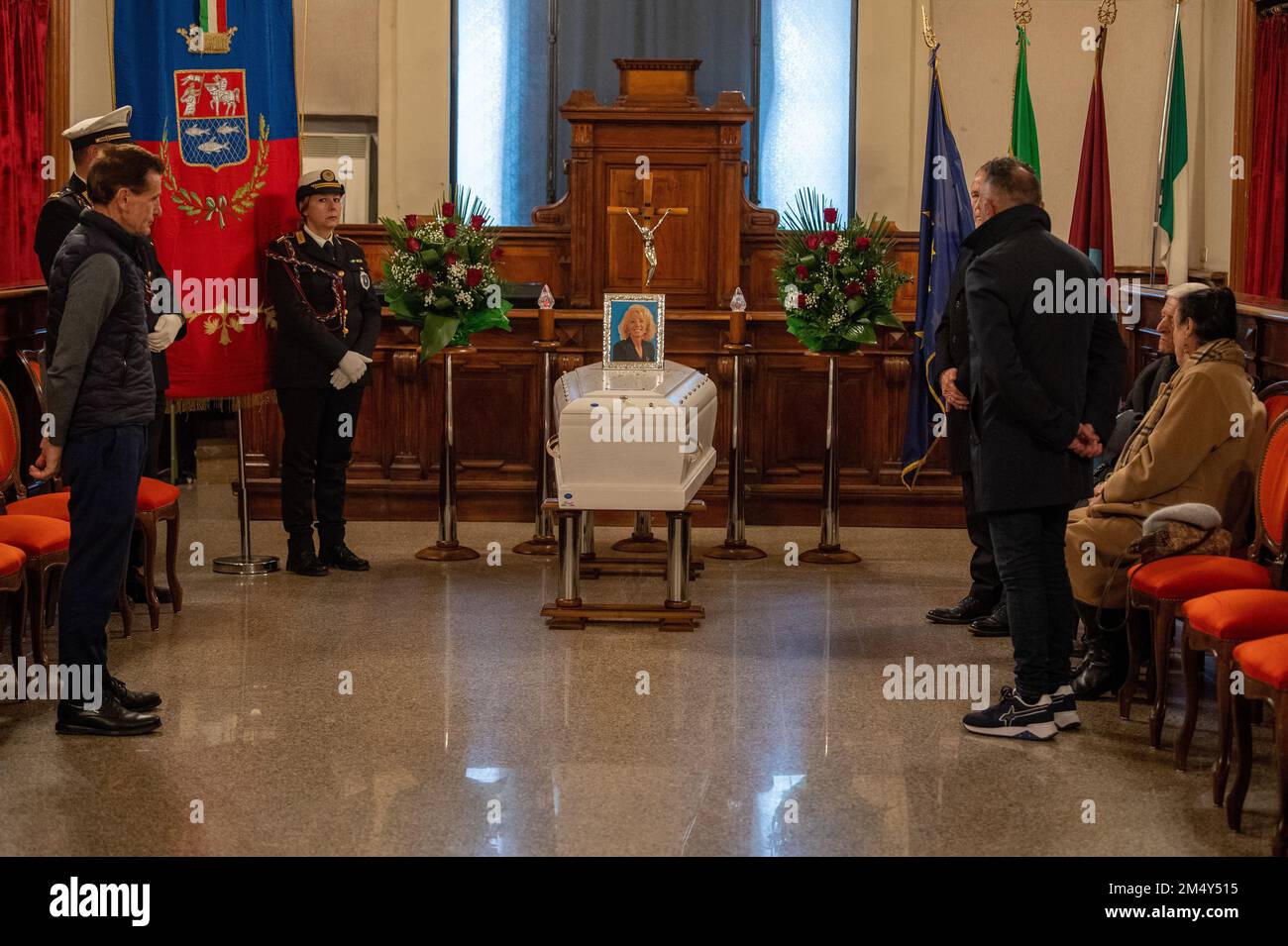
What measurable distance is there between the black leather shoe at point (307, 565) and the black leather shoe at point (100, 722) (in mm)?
2110

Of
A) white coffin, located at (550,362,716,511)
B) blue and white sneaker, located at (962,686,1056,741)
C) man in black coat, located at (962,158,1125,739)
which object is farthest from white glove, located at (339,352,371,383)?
blue and white sneaker, located at (962,686,1056,741)

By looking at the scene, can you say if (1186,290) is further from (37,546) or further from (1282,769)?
(37,546)

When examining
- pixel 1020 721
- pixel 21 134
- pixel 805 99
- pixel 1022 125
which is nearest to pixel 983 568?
pixel 1020 721

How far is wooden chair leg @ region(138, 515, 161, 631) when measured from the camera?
5465 millimetres

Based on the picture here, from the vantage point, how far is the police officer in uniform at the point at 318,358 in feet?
20.8

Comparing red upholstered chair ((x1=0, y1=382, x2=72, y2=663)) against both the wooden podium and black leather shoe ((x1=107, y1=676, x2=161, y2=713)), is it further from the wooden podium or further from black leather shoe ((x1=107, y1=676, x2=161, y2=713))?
the wooden podium

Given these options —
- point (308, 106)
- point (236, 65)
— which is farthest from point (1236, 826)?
point (308, 106)

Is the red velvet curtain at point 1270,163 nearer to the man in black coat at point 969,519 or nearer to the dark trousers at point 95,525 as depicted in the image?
the man in black coat at point 969,519

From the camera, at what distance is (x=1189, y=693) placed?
159 inches

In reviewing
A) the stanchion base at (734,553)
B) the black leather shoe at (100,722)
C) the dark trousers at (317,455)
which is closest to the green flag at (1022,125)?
the stanchion base at (734,553)

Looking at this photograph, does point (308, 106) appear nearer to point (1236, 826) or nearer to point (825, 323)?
point (825, 323)

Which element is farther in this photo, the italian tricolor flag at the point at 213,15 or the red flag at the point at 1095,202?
the red flag at the point at 1095,202

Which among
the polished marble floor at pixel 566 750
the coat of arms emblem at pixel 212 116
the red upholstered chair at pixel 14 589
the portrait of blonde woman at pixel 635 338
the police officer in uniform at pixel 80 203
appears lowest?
the polished marble floor at pixel 566 750

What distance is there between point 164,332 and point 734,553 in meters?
2.61
